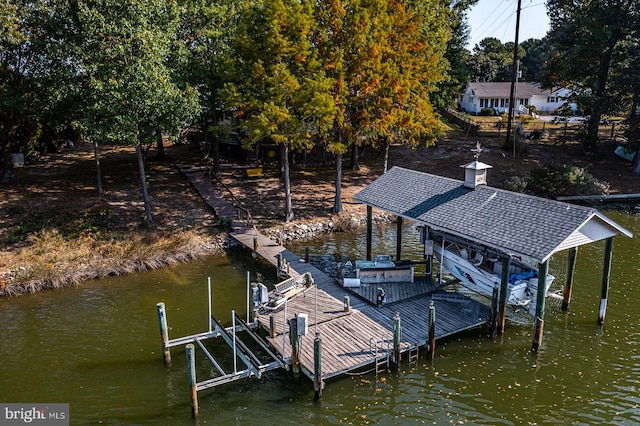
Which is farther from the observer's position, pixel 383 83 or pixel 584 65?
pixel 584 65

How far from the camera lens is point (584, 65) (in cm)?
4347

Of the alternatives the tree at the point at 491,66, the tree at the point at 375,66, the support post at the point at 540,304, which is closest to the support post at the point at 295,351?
the support post at the point at 540,304

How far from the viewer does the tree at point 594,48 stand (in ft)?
135

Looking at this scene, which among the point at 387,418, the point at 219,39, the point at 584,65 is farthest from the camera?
the point at 584,65

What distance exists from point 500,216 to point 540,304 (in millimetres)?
3539

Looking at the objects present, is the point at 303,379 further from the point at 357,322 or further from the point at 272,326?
the point at 357,322

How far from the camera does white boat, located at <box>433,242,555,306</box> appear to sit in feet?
63.7

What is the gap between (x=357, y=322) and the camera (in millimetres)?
19641

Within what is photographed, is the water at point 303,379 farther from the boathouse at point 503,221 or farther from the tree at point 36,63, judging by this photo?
the tree at point 36,63

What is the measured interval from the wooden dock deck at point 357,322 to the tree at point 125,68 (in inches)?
523

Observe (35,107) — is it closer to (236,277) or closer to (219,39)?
(219,39)

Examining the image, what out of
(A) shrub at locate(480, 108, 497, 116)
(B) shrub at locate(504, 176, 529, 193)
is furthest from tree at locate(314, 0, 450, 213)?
(A) shrub at locate(480, 108, 497, 116)

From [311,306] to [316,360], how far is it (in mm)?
5320

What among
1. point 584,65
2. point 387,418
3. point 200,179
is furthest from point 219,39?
point 584,65
